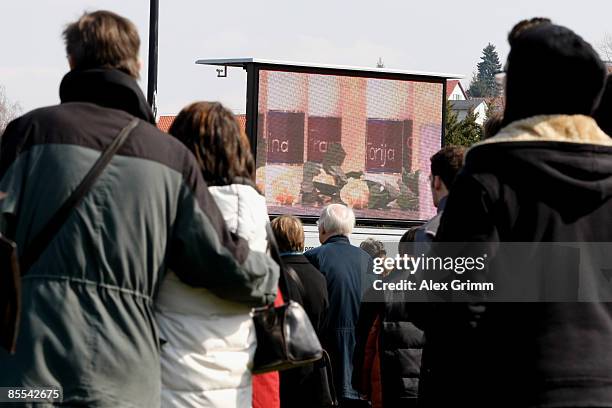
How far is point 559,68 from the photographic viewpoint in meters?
3.77

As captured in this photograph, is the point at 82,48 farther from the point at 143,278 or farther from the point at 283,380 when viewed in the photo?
the point at 283,380

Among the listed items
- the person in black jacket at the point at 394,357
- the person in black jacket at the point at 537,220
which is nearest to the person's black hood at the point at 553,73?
the person in black jacket at the point at 537,220

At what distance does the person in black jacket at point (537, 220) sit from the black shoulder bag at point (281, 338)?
691mm

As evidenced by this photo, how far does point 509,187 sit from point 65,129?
135 cm

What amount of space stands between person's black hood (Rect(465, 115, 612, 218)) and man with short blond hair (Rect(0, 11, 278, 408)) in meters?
0.90

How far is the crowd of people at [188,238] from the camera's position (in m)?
3.62

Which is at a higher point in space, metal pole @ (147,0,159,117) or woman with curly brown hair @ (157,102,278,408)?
metal pole @ (147,0,159,117)

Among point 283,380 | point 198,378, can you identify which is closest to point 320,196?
point 283,380

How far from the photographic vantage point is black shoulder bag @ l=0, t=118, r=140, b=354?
138 inches

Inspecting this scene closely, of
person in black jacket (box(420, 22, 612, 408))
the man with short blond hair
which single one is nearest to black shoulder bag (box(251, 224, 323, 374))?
the man with short blond hair

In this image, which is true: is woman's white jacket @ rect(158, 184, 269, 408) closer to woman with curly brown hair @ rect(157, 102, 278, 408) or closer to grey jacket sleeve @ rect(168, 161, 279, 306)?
woman with curly brown hair @ rect(157, 102, 278, 408)

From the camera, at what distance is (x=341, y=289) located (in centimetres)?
808

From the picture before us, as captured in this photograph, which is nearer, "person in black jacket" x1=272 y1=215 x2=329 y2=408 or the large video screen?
"person in black jacket" x1=272 y1=215 x2=329 y2=408

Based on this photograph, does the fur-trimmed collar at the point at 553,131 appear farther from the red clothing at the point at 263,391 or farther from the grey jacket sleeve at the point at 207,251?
the red clothing at the point at 263,391
